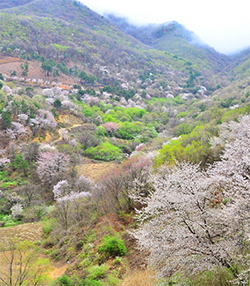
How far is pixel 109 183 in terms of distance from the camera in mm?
15086

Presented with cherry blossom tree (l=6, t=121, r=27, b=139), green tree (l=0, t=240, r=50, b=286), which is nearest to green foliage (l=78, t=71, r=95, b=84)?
cherry blossom tree (l=6, t=121, r=27, b=139)

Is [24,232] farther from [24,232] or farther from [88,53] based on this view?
[88,53]

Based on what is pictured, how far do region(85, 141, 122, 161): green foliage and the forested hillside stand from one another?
0.73ft

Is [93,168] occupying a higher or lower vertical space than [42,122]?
lower

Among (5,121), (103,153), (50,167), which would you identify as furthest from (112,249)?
(5,121)

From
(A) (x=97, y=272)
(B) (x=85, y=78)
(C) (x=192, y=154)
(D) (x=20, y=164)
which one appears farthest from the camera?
(B) (x=85, y=78)

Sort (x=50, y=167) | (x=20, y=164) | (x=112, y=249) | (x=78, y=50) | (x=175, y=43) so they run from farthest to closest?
(x=175, y=43) < (x=78, y=50) < (x=50, y=167) < (x=20, y=164) < (x=112, y=249)

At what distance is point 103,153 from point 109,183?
18.1m

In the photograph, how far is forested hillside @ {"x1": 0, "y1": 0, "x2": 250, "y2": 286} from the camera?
→ 232 inches

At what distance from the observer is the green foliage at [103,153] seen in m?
32.5

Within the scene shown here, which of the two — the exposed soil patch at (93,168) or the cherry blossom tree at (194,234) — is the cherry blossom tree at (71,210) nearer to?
the exposed soil patch at (93,168)

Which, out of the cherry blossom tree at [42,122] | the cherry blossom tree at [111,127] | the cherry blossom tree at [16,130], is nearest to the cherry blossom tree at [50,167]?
the cherry blossom tree at [16,130]

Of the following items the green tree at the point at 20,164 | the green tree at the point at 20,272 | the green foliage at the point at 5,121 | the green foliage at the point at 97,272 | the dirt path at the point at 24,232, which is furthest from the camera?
the green foliage at the point at 5,121

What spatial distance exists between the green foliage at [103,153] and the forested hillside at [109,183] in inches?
8.8
